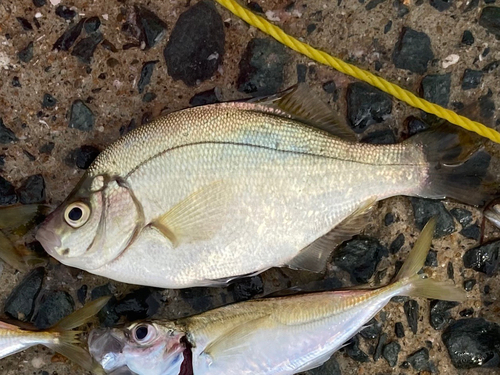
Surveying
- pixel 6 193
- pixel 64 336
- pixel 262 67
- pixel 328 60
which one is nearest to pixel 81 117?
pixel 6 193

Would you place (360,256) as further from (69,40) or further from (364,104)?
(69,40)

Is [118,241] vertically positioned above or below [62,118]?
below

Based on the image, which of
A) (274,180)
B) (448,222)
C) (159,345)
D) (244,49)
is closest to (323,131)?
(274,180)

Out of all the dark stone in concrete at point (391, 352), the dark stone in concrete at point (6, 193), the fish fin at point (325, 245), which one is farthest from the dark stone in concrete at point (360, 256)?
the dark stone in concrete at point (6, 193)

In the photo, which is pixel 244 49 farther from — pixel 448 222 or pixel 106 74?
pixel 448 222

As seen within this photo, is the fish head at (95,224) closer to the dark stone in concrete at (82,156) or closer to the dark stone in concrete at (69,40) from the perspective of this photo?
the dark stone in concrete at (82,156)

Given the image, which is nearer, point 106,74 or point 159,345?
point 159,345

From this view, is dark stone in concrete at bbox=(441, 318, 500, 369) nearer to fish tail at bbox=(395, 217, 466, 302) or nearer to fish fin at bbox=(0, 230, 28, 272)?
fish tail at bbox=(395, 217, 466, 302)
